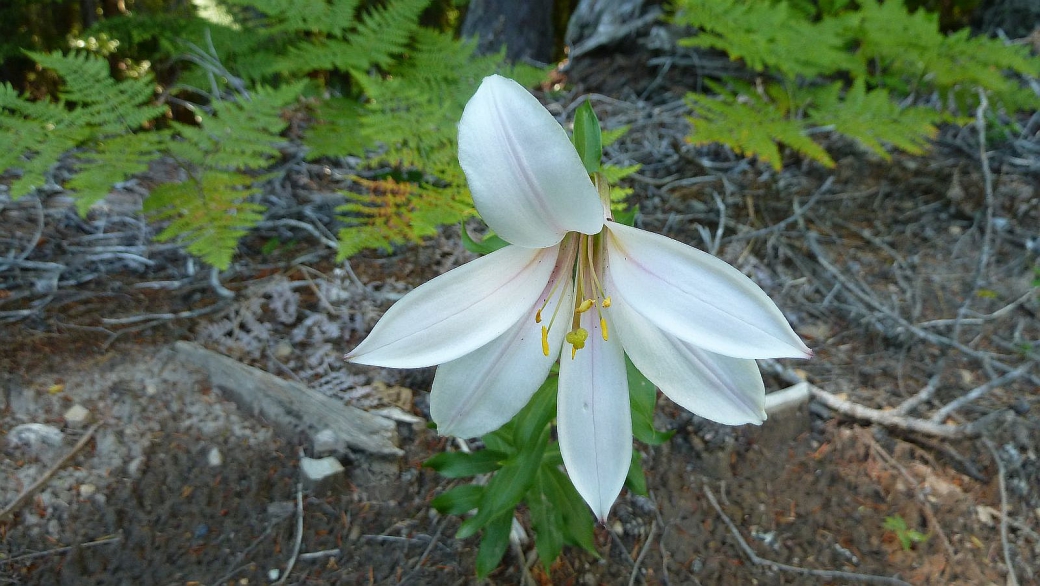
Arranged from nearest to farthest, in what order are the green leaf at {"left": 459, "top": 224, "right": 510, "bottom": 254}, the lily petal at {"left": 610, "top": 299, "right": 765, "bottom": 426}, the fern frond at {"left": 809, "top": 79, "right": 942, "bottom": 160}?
1. the lily petal at {"left": 610, "top": 299, "right": 765, "bottom": 426}
2. the green leaf at {"left": 459, "top": 224, "right": 510, "bottom": 254}
3. the fern frond at {"left": 809, "top": 79, "right": 942, "bottom": 160}

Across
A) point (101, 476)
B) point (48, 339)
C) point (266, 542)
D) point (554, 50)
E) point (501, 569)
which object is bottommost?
point (501, 569)

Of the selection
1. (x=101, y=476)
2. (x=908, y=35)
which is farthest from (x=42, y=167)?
(x=908, y=35)

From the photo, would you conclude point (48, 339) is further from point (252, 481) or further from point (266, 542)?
point (266, 542)

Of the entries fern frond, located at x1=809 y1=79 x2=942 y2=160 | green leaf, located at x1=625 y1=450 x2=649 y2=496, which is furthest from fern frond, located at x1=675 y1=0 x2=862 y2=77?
green leaf, located at x1=625 y1=450 x2=649 y2=496

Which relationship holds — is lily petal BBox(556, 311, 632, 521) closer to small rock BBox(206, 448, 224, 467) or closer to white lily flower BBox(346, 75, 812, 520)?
white lily flower BBox(346, 75, 812, 520)

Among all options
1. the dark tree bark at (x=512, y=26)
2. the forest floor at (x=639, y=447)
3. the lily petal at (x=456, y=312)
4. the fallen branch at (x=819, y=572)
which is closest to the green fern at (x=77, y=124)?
the forest floor at (x=639, y=447)

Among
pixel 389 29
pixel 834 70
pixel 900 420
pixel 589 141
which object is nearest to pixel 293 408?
pixel 589 141

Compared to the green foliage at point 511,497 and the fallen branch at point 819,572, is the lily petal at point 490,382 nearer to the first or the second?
the green foliage at point 511,497
